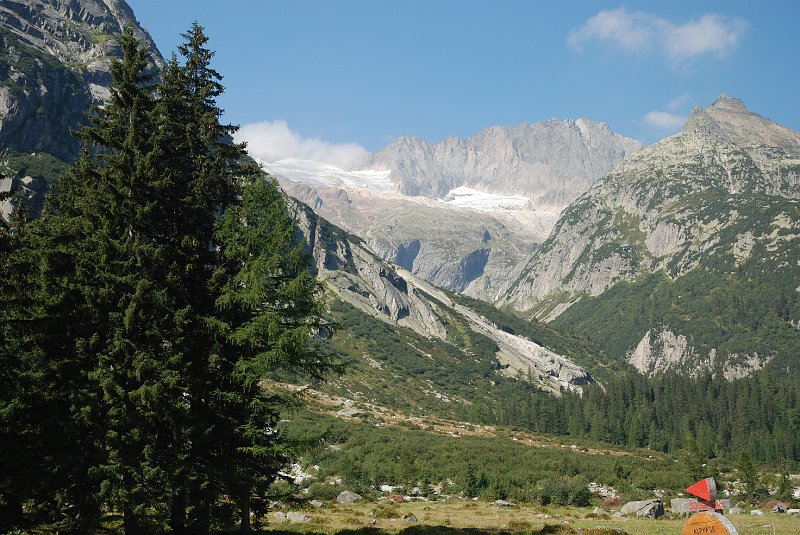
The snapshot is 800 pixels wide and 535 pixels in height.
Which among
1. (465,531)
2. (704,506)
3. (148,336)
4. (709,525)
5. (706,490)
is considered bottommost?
(465,531)

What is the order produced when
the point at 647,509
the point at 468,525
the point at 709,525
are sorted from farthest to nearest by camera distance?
the point at 647,509, the point at 468,525, the point at 709,525

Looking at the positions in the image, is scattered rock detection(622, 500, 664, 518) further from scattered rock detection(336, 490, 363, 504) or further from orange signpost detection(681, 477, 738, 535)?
orange signpost detection(681, 477, 738, 535)

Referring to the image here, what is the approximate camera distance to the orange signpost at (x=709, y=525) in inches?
641

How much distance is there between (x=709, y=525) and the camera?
55.2ft

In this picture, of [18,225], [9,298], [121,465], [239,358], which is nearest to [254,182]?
[239,358]

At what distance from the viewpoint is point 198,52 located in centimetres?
2931

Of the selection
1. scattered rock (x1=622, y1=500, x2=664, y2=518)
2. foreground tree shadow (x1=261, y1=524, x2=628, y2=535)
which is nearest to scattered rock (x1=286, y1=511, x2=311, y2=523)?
foreground tree shadow (x1=261, y1=524, x2=628, y2=535)

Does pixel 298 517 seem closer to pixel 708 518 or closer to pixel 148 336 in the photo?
pixel 148 336

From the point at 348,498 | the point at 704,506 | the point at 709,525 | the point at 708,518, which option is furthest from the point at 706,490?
the point at 348,498

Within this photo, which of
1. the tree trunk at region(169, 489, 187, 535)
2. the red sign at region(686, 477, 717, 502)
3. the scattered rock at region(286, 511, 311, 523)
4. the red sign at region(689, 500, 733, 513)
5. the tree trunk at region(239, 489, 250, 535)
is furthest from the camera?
the scattered rock at region(286, 511, 311, 523)

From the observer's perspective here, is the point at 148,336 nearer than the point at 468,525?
Yes

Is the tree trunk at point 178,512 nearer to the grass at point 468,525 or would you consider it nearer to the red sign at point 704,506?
the grass at point 468,525

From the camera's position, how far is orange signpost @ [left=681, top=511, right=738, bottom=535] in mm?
16281

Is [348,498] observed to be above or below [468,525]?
below
